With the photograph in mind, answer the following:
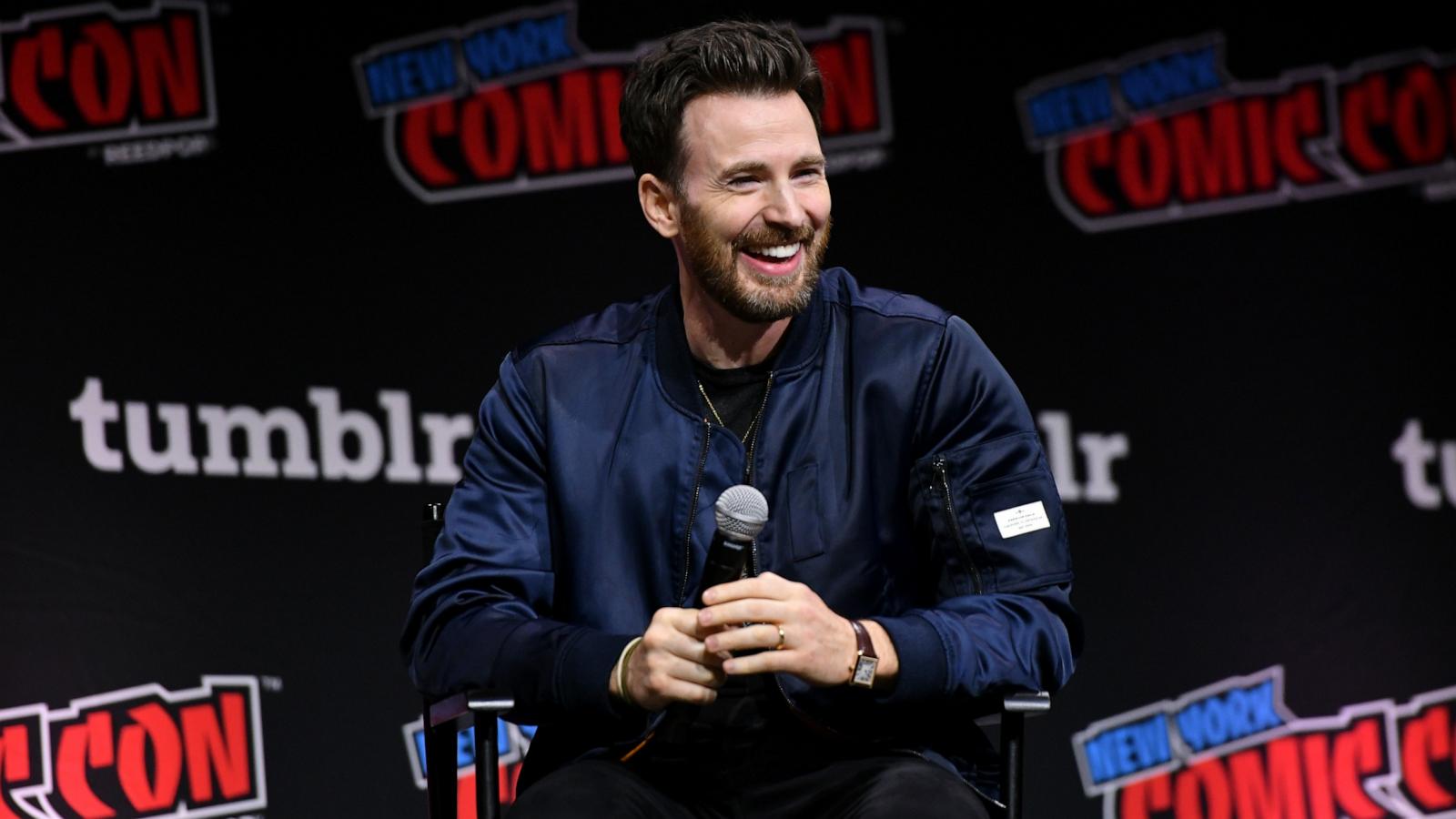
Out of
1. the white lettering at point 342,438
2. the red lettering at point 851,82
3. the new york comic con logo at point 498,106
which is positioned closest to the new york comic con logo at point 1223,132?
the red lettering at point 851,82

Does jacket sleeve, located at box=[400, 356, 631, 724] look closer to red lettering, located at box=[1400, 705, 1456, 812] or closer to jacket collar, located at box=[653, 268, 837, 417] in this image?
jacket collar, located at box=[653, 268, 837, 417]

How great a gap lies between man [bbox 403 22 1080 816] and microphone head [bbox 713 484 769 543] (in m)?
0.16

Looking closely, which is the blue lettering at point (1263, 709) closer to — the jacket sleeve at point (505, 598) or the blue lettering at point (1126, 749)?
the blue lettering at point (1126, 749)

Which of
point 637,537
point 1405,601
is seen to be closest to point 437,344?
point 637,537

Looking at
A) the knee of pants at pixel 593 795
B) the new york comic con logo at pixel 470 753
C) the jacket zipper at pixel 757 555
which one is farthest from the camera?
the new york comic con logo at pixel 470 753

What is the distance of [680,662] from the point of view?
67.7 inches

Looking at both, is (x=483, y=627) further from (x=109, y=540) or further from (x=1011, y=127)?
(x=1011, y=127)

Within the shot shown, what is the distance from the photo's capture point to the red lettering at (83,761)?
3.38 m

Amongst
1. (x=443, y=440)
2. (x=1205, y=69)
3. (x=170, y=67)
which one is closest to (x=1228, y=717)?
(x=1205, y=69)

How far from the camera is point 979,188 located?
3889 mm

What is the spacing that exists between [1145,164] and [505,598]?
2.43 m

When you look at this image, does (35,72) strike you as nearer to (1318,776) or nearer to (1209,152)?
(1209,152)

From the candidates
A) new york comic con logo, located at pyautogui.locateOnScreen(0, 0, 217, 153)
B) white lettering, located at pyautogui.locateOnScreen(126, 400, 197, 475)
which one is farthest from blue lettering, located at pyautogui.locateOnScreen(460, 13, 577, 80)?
white lettering, located at pyautogui.locateOnScreen(126, 400, 197, 475)

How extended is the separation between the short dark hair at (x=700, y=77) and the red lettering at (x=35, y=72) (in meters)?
1.87
